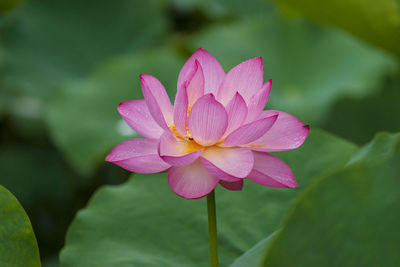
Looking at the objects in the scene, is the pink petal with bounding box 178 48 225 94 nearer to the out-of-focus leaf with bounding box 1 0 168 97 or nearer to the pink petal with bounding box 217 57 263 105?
the pink petal with bounding box 217 57 263 105

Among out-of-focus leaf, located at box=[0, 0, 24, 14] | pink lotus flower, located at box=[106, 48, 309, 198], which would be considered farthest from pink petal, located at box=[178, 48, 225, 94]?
out-of-focus leaf, located at box=[0, 0, 24, 14]

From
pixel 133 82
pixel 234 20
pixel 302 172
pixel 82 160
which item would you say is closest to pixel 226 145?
pixel 302 172

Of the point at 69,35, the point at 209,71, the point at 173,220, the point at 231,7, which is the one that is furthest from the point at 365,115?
the point at 209,71

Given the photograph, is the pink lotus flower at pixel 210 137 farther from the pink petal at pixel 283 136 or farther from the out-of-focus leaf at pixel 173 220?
the out-of-focus leaf at pixel 173 220

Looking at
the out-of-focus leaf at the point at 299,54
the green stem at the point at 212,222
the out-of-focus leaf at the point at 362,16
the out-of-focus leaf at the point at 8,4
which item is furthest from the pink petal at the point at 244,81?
the out-of-focus leaf at the point at 8,4

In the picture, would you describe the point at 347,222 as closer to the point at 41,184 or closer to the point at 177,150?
the point at 177,150

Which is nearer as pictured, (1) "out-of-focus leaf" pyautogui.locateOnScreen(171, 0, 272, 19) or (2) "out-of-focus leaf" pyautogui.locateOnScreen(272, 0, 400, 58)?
(2) "out-of-focus leaf" pyautogui.locateOnScreen(272, 0, 400, 58)
